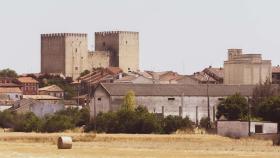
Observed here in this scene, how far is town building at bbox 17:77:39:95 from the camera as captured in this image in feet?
447

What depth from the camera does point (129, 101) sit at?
291 ft

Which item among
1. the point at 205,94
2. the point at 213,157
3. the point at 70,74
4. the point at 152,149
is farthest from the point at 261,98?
the point at 70,74

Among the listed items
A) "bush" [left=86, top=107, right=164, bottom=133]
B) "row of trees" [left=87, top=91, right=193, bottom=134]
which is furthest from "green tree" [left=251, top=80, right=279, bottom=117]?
"bush" [left=86, top=107, right=164, bottom=133]

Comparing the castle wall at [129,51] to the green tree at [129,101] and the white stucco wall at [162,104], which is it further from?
the green tree at [129,101]

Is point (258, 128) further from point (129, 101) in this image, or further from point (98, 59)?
point (98, 59)

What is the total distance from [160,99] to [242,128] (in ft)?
61.8

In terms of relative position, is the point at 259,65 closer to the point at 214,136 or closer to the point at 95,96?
the point at 95,96

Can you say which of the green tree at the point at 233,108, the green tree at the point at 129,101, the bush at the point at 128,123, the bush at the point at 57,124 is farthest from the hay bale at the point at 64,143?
the green tree at the point at 129,101

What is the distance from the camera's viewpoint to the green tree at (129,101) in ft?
285

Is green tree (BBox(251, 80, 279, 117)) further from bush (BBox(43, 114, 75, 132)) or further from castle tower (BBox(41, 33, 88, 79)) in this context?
castle tower (BBox(41, 33, 88, 79))

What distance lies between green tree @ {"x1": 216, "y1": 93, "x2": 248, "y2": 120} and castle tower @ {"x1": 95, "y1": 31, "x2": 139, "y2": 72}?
78.0 m

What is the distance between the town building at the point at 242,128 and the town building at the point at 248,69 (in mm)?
36676

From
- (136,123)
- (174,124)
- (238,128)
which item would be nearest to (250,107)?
(174,124)

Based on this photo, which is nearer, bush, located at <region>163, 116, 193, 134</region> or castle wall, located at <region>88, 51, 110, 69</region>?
bush, located at <region>163, 116, 193, 134</region>
